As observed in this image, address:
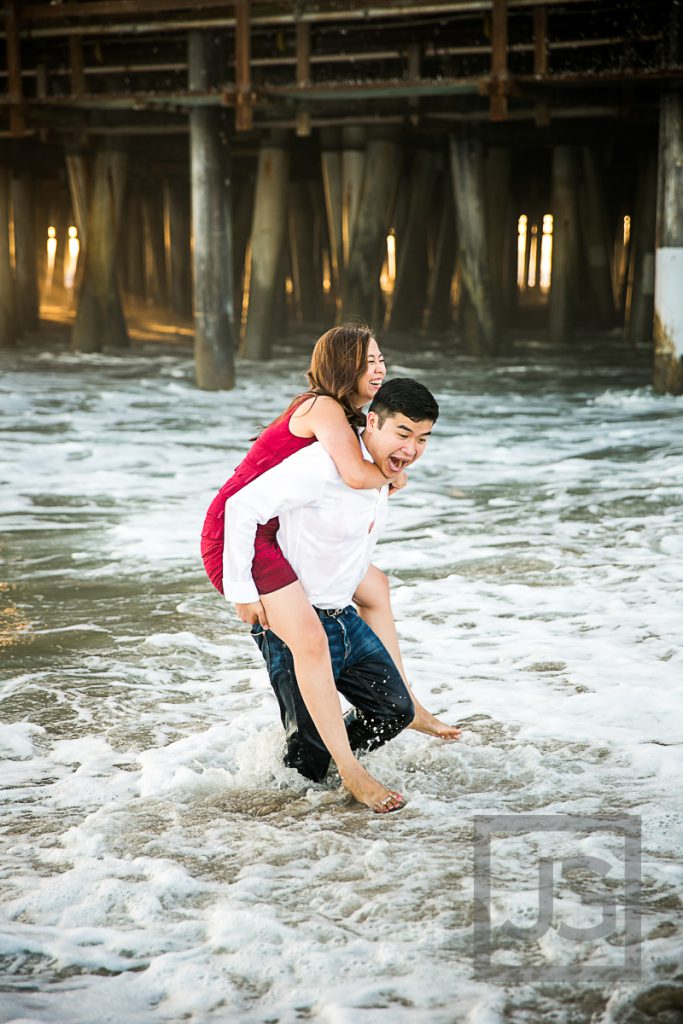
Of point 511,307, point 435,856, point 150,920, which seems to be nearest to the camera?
point 150,920

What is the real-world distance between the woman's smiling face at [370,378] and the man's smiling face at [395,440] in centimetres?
8

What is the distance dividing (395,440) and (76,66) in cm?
1076

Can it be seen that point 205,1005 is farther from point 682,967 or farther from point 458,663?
point 458,663

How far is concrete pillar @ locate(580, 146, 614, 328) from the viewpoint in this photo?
19.4 m

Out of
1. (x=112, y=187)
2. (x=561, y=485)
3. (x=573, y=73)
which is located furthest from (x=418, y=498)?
(x=112, y=187)

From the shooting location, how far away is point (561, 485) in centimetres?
888

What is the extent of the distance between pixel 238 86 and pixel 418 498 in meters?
5.45

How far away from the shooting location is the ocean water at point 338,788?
2.81 metres

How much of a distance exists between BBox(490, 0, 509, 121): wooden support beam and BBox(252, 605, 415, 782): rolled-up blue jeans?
8689 mm

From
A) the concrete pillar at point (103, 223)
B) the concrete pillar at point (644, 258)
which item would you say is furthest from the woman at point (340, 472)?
the concrete pillar at point (644, 258)

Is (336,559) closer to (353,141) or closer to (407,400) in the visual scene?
(407,400)

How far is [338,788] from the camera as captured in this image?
3826 millimetres

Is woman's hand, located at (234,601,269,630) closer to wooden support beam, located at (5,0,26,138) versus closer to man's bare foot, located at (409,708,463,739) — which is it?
man's bare foot, located at (409,708,463,739)

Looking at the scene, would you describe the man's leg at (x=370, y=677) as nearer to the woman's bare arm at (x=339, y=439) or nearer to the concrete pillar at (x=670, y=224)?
the woman's bare arm at (x=339, y=439)
